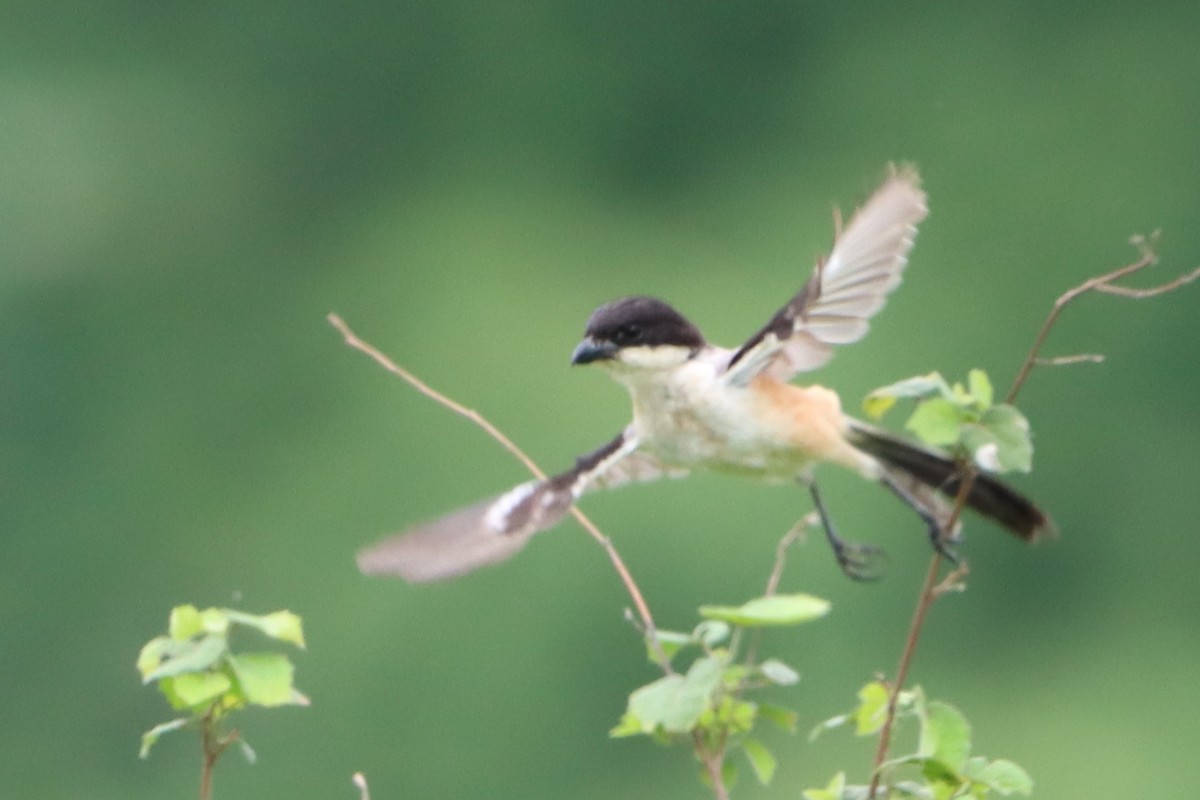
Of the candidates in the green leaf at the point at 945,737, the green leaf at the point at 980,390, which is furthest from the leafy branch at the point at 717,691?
the green leaf at the point at 980,390

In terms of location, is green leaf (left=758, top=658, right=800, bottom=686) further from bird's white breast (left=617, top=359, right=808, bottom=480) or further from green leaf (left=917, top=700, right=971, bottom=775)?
bird's white breast (left=617, top=359, right=808, bottom=480)

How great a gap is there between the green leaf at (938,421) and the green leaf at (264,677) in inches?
21.3

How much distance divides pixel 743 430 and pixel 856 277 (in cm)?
25

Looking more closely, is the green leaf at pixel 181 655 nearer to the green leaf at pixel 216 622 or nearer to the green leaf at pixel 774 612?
the green leaf at pixel 216 622

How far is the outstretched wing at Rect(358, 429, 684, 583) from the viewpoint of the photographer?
2.41m

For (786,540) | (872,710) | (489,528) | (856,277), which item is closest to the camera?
(872,710)

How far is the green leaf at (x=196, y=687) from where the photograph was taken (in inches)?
66.3

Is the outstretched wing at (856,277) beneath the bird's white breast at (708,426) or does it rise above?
above

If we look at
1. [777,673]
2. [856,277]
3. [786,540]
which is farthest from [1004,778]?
[856,277]

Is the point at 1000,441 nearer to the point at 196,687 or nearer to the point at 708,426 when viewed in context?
the point at 196,687

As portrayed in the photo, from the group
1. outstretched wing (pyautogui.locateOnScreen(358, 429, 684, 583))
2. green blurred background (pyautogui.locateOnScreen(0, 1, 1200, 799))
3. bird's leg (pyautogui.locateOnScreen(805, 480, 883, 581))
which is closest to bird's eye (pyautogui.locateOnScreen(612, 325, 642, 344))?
outstretched wing (pyautogui.locateOnScreen(358, 429, 684, 583))

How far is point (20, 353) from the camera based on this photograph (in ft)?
36.0

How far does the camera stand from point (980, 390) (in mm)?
1864

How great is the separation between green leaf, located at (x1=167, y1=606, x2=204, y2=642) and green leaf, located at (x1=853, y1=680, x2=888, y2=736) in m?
0.54
